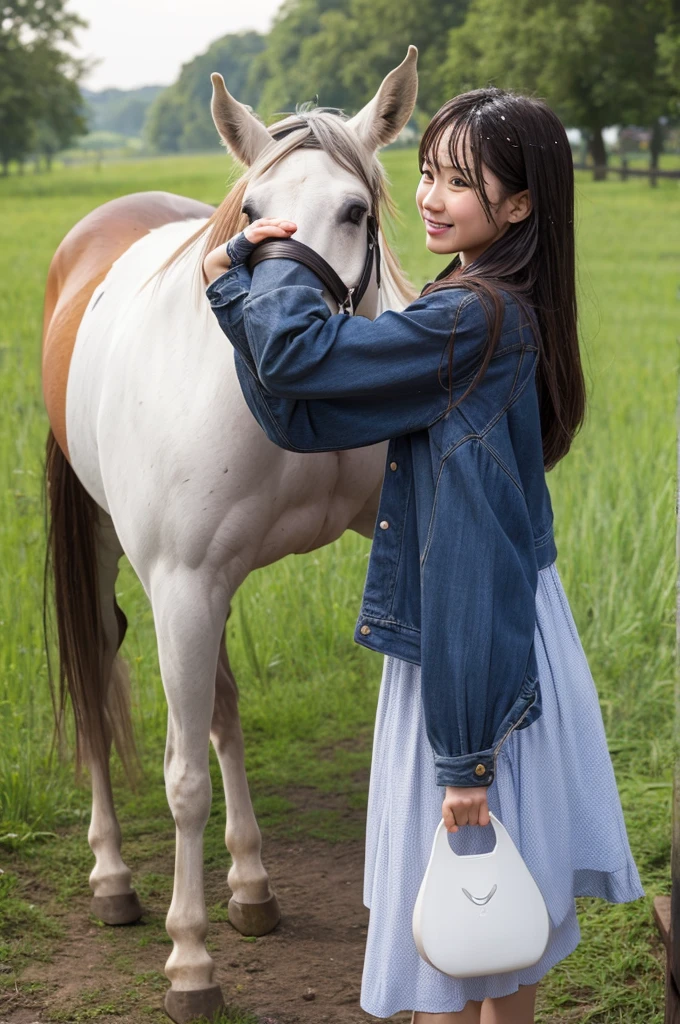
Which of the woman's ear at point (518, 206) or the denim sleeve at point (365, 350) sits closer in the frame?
the denim sleeve at point (365, 350)

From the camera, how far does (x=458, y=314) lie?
1.61m

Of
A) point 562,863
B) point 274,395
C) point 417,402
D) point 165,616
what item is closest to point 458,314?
point 417,402

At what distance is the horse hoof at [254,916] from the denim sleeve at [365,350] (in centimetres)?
171

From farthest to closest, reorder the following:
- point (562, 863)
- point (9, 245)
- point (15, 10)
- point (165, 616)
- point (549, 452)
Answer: point (15, 10) → point (9, 245) → point (165, 616) → point (549, 452) → point (562, 863)

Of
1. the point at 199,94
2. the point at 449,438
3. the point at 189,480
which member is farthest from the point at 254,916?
the point at 199,94

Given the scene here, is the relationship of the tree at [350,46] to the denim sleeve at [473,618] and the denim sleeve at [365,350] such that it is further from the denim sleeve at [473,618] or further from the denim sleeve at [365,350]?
the denim sleeve at [473,618]

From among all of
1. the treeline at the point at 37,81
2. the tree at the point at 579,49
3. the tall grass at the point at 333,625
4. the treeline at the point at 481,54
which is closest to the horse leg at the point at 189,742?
the tall grass at the point at 333,625

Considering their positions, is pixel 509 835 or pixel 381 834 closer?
pixel 509 835

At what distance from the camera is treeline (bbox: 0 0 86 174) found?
3519cm

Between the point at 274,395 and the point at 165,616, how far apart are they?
0.87 meters

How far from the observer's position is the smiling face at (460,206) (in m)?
1.69

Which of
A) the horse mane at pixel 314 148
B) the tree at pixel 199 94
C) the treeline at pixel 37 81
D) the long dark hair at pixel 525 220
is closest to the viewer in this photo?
the long dark hair at pixel 525 220

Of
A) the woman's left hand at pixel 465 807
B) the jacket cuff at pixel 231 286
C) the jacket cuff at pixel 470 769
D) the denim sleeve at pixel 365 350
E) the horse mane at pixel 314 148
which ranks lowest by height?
the woman's left hand at pixel 465 807

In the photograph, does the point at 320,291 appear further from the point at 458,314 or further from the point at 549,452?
the point at 549,452
